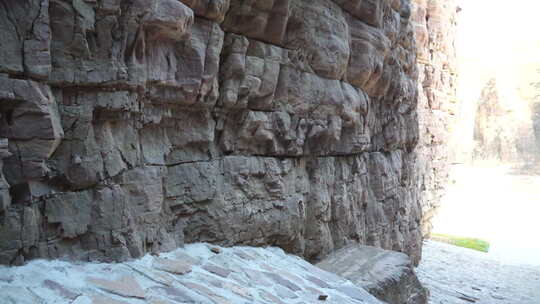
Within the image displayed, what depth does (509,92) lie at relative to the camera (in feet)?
129

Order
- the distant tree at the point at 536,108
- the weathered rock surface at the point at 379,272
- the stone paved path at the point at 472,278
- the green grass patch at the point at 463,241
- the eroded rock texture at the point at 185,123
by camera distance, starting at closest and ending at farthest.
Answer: the eroded rock texture at the point at 185,123
the weathered rock surface at the point at 379,272
the stone paved path at the point at 472,278
the green grass patch at the point at 463,241
the distant tree at the point at 536,108

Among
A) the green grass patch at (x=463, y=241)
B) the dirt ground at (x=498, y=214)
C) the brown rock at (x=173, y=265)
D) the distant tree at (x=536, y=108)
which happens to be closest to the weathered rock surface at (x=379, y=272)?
the brown rock at (x=173, y=265)

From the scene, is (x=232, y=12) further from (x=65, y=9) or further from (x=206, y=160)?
(x=65, y=9)

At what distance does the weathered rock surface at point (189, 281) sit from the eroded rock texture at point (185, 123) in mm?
157

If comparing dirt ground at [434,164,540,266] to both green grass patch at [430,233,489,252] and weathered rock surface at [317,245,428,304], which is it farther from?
weathered rock surface at [317,245,428,304]

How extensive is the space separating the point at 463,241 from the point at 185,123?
15841 mm

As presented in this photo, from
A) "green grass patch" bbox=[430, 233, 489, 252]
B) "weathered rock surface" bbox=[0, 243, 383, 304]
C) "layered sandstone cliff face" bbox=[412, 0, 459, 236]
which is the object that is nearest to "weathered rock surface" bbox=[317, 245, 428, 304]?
"weathered rock surface" bbox=[0, 243, 383, 304]

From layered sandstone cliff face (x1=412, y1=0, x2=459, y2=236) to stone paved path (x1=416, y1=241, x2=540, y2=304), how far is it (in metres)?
2.70

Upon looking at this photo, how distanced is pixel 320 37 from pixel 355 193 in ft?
9.74

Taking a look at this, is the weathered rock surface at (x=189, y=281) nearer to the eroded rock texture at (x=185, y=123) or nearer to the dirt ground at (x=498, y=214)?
the eroded rock texture at (x=185, y=123)

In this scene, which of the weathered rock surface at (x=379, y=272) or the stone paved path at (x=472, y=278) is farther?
the stone paved path at (x=472, y=278)

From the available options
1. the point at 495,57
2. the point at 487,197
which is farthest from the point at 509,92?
the point at 487,197

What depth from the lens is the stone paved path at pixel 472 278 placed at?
1029 centimetres

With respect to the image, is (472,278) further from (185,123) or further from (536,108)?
(536,108)
